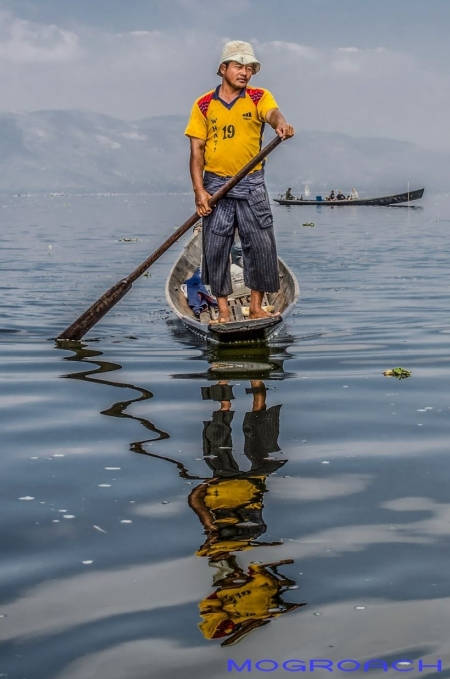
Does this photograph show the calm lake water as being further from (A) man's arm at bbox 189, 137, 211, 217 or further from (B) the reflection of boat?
(A) man's arm at bbox 189, 137, 211, 217

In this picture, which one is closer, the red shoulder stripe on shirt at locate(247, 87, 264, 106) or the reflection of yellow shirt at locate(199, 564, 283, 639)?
the reflection of yellow shirt at locate(199, 564, 283, 639)

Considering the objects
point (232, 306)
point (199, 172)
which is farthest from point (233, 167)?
point (232, 306)

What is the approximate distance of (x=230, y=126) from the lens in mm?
8625

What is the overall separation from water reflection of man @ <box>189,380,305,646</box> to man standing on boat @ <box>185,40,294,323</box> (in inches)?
116

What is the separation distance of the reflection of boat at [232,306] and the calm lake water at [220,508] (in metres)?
0.22

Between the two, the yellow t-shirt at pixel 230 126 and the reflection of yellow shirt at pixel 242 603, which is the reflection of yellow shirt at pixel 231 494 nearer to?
the reflection of yellow shirt at pixel 242 603

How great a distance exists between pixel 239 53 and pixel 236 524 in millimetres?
5364

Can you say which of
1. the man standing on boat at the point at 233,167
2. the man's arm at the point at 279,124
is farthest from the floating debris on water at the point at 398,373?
the man's arm at the point at 279,124

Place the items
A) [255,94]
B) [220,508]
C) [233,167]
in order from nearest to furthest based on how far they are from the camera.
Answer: [220,508], [255,94], [233,167]

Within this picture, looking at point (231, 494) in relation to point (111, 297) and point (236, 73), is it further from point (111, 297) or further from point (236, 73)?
point (111, 297)

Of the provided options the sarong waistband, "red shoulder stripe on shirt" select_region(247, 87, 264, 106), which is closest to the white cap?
"red shoulder stripe on shirt" select_region(247, 87, 264, 106)

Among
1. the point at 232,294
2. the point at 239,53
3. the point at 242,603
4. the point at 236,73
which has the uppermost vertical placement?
the point at 239,53

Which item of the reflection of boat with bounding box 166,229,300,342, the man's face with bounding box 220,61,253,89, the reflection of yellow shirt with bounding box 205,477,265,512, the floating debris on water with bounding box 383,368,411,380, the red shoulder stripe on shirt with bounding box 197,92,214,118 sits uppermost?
the man's face with bounding box 220,61,253,89

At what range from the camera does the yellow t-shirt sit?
28.0 ft
